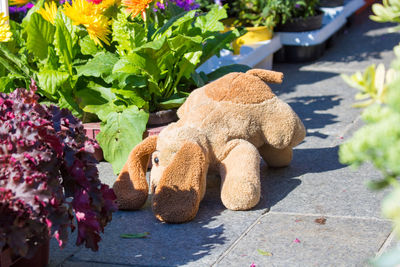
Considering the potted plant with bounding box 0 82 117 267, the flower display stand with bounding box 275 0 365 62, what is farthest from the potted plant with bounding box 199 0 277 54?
the potted plant with bounding box 0 82 117 267

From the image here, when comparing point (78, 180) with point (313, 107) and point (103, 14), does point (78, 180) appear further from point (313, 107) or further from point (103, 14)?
point (313, 107)

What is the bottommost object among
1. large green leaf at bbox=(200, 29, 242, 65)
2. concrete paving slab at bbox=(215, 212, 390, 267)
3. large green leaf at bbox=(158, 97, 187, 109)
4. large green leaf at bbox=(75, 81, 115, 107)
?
concrete paving slab at bbox=(215, 212, 390, 267)

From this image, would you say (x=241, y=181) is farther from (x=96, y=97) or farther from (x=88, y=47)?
(x=88, y=47)

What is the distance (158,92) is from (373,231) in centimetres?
192

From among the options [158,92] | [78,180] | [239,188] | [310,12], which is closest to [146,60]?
[158,92]

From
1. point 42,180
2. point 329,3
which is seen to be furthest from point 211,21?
point 329,3

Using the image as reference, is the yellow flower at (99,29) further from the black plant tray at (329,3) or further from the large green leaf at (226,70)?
the black plant tray at (329,3)

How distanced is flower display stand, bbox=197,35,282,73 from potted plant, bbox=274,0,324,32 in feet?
0.87

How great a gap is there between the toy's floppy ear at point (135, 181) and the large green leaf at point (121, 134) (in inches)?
14.5

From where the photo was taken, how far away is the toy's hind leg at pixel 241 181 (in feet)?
11.5

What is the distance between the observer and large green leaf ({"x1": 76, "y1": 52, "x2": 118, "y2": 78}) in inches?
168

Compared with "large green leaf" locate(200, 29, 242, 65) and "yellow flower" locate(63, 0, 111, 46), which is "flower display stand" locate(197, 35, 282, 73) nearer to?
"large green leaf" locate(200, 29, 242, 65)

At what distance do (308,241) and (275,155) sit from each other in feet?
3.40

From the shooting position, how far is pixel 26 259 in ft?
9.40
